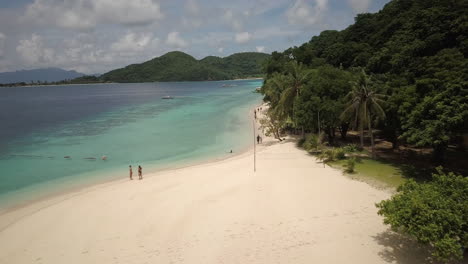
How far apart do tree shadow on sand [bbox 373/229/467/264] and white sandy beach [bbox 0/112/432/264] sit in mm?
39

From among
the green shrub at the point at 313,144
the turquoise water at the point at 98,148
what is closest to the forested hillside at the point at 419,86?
the green shrub at the point at 313,144

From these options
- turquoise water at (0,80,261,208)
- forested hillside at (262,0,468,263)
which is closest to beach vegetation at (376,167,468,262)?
forested hillside at (262,0,468,263)

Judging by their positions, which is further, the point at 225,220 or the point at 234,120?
the point at 234,120

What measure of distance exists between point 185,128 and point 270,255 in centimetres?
3567

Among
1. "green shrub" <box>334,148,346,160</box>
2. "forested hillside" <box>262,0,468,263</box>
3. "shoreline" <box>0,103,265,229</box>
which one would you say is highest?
"forested hillside" <box>262,0,468,263</box>

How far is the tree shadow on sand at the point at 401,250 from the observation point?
10.2 metres

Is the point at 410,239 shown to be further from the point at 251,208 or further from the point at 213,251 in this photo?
the point at 213,251

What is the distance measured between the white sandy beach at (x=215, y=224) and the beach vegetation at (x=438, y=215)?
1.83 meters

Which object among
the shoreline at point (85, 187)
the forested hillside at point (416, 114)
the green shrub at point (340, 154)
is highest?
the forested hillside at point (416, 114)

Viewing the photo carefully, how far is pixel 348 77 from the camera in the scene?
27.3 m

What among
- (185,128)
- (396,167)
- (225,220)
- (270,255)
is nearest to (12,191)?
(225,220)

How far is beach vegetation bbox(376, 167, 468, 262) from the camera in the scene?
868cm

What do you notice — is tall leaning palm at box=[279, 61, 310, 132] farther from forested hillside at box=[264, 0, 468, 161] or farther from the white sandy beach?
the white sandy beach

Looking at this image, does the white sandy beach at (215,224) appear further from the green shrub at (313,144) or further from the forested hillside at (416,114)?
the green shrub at (313,144)
